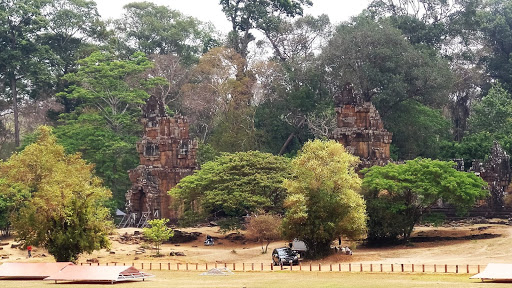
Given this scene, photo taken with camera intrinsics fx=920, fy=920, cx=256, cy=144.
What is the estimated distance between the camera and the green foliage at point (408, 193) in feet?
171

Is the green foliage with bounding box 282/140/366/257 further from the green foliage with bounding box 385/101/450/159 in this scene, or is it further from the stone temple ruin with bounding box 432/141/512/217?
the green foliage with bounding box 385/101/450/159

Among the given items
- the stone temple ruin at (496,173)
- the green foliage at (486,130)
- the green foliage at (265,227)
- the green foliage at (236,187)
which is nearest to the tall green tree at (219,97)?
the green foliage at (236,187)

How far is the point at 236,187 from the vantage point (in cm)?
5716

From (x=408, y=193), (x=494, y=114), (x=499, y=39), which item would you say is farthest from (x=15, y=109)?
(x=499, y=39)

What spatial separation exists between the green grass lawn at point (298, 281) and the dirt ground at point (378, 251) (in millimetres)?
6581

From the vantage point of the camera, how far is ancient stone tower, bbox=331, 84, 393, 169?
62750 millimetres

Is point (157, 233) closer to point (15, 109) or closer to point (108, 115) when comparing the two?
point (108, 115)

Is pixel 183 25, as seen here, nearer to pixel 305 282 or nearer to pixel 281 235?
pixel 281 235

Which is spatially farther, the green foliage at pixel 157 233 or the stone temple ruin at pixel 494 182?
the stone temple ruin at pixel 494 182

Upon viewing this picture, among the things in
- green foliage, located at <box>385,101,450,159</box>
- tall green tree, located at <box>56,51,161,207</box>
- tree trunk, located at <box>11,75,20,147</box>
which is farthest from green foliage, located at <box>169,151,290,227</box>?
tree trunk, located at <box>11,75,20,147</box>

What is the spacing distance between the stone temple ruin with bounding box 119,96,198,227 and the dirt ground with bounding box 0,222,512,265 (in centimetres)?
602

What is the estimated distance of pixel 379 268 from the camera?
140 feet

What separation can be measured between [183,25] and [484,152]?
1373 inches

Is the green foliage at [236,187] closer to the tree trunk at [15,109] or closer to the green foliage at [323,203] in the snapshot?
the green foliage at [323,203]
